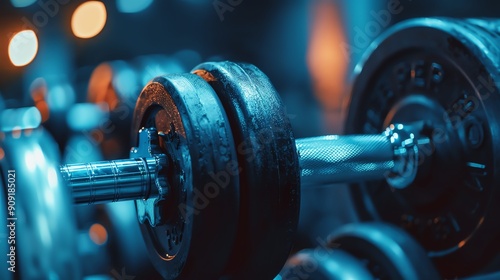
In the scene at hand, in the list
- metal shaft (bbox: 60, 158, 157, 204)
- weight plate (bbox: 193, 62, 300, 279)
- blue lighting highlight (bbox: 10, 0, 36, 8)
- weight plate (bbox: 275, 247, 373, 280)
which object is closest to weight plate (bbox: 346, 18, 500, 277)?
weight plate (bbox: 275, 247, 373, 280)

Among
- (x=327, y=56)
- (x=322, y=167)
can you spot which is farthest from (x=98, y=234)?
(x=327, y=56)

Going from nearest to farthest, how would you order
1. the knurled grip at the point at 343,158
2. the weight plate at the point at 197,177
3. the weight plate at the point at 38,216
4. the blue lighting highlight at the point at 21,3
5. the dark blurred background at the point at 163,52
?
the weight plate at the point at 38,216 → the weight plate at the point at 197,177 → the knurled grip at the point at 343,158 → the dark blurred background at the point at 163,52 → the blue lighting highlight at the point at 21,3

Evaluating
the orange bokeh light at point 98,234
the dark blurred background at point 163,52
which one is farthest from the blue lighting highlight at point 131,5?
the orange bokeh light at point 98,234

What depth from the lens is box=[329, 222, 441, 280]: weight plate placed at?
0.93 metres

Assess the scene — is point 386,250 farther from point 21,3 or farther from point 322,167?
point 21,3

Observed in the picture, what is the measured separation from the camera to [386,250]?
96 centimetres

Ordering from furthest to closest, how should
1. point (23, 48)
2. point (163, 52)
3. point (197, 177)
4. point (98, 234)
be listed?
point (163, 52), point (23, 48), point (98, 234), point (197, 177)

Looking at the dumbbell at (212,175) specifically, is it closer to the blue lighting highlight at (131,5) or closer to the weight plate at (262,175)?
the weight plate at (262,175)

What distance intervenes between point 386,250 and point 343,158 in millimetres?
214

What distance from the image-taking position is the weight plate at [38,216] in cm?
51

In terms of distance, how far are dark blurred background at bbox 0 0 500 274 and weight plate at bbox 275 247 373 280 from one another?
75cm

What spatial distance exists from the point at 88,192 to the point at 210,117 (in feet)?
0.60

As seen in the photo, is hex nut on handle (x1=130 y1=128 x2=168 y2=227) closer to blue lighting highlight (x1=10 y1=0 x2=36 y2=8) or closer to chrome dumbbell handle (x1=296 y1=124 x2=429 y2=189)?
chrome dumbbell handle (x1=296 y1=124 x2=429 y2=189)

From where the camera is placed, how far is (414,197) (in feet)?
3.39
